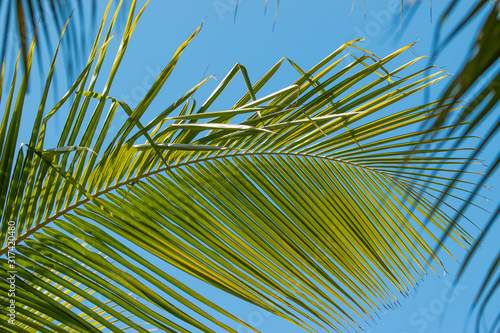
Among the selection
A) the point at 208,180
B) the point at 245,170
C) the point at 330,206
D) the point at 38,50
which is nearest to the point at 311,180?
the point at 330,206

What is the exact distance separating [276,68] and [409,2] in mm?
894

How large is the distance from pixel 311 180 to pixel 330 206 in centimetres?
9

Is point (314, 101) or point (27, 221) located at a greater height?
point (314, 101)

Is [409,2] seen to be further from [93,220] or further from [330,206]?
[330,206]

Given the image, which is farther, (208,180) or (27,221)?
(208,180)

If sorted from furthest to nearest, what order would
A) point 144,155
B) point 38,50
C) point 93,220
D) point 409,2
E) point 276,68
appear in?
point 276,68, point 144,155, point 93,220, point 38,50, point 409,2

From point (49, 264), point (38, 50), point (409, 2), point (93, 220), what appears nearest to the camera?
point (409, 2)

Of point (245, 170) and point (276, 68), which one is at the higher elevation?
point (276, 68)

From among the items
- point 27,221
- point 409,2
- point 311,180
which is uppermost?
point 311,180

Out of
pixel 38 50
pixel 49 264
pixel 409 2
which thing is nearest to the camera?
pixel 409 2

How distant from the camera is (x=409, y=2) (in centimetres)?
26

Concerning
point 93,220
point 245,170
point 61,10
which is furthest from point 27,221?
point 61,10

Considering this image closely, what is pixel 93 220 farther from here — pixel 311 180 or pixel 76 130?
pixel 311 180

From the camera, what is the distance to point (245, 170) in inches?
44.6
